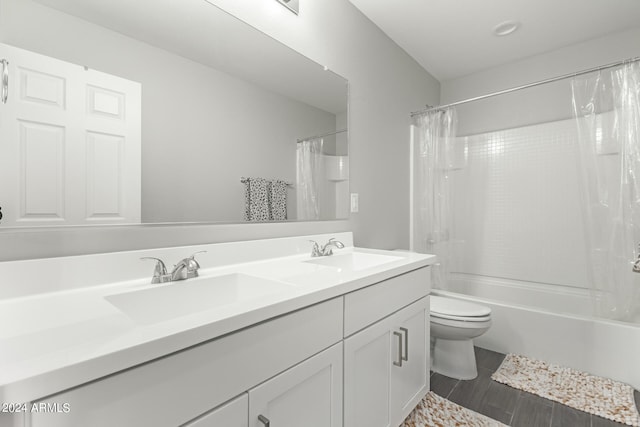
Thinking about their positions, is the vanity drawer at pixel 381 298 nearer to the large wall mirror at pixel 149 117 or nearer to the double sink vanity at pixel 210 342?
the double sink vanity at pixel 210 342

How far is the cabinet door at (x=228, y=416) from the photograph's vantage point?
0.63 meters

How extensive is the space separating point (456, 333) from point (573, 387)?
27.6 inches

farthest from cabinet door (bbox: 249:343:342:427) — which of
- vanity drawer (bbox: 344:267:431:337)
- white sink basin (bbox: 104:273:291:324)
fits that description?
white sink basin (bbox: 104:273:291:324)

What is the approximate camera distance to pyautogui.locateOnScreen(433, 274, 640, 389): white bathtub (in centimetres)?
170

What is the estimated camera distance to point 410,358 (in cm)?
139

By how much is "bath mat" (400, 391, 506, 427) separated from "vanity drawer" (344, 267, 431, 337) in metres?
0.63

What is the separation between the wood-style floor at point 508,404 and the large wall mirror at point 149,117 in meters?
1.32

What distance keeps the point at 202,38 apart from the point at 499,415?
2.26m

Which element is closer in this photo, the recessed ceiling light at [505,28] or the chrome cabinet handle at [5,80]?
the chrome cabinet handle at [5,80]

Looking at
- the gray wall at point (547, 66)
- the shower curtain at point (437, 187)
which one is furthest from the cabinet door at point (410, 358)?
the gray wall at point (547, 66)

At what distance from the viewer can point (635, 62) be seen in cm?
170

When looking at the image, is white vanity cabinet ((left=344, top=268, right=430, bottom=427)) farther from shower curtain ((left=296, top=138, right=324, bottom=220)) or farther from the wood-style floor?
shower curtain ((left=296, top=138, right=324, bottom=220))

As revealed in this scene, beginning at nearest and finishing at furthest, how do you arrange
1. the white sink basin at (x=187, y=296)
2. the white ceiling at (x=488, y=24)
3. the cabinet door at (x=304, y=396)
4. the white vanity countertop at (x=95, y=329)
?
the white vanity countertop at (x=95, y=329), the cabinet door at (x=304, y=396), the white sink basin at (x=187, y=296), the white ceiling at (x=488, y=24)

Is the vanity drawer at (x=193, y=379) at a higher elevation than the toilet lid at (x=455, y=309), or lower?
higher
